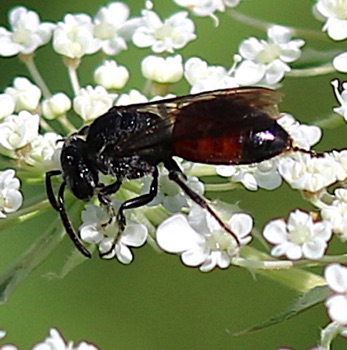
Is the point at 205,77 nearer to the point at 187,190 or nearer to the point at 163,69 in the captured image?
the point at 163,69

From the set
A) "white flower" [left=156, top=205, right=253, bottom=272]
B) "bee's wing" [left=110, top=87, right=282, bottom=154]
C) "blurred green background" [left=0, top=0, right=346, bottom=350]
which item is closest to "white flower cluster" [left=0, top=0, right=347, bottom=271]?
"white flower" [left=156, top=205, right=253, bottom=272]

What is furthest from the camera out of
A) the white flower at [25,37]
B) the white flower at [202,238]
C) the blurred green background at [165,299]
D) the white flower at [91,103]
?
the blurred green background at [165,299]

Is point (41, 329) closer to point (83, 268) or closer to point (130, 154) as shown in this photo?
point (83, 268)

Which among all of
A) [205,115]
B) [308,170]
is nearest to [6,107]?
[205,115]

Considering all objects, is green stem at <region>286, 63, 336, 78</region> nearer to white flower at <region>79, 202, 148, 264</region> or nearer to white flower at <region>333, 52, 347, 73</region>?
white flower at <region>333, 52, 347, 73</region>

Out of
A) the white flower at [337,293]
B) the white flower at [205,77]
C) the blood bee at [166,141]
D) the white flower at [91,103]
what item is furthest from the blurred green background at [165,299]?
the white flower at [337,293]

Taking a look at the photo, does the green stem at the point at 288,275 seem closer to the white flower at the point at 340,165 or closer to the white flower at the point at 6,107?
the white flower at the point at 340,165
